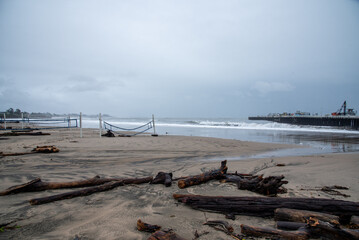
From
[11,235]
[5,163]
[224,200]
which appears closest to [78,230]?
[11,235]

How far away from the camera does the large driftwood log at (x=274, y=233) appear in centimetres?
199

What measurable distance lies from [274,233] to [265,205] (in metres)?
0.57

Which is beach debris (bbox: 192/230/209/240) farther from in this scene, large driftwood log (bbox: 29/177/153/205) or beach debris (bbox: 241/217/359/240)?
large driftwood log (bbox: 29/177/153/205)

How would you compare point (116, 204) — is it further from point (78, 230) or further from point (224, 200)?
point (224, 200)

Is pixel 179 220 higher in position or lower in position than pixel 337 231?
lower

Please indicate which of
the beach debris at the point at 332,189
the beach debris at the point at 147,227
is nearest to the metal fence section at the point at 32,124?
the beach debris at the point at 147,227

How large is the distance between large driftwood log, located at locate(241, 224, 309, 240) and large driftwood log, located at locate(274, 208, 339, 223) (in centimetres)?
24

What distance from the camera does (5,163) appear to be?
575cm

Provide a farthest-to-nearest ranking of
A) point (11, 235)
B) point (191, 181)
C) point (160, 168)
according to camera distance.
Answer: point (160, 168) < point (191, 181) < point (11, 235)

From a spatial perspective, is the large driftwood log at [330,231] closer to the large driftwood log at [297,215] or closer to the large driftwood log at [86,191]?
the large driftwood log at [297,215]

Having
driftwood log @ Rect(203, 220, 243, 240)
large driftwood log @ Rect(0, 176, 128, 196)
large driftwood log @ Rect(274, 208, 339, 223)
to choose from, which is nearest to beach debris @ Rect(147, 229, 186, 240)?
driftwood log @ Rect(203, 220, 243, 240)

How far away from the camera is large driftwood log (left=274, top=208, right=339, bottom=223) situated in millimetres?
2238

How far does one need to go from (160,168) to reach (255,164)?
308cm

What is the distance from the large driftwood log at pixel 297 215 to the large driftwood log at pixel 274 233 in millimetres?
240
